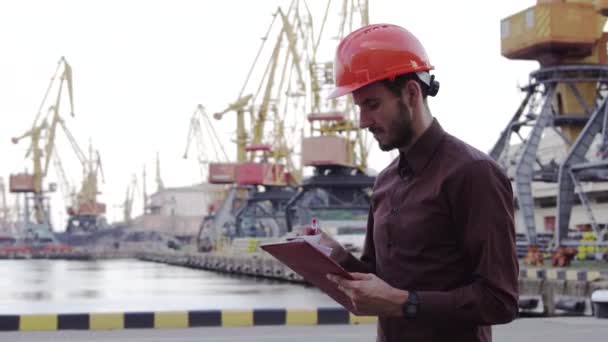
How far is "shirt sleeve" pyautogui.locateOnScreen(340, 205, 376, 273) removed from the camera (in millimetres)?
2838

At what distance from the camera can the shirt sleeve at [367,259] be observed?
284cm

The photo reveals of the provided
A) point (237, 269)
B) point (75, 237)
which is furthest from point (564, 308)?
point (75, 237)

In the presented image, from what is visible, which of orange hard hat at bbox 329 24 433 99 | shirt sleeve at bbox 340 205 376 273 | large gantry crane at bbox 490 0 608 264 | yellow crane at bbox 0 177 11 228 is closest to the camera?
orange hard hat at bbox 329 24 433 99

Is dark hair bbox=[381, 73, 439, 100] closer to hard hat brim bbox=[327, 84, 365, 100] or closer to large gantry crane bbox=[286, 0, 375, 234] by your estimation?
hard hat brim bbox=[327, 84, 365, 100]

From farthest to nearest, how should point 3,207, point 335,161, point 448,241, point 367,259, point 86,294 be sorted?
point 3,207 → point 335,161 → point 86,294 → point 367,259 → point 448,241

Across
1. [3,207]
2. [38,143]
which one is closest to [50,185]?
[38,143]

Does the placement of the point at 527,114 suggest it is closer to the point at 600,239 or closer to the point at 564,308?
the point at 600,239

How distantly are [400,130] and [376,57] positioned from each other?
209 millimetres

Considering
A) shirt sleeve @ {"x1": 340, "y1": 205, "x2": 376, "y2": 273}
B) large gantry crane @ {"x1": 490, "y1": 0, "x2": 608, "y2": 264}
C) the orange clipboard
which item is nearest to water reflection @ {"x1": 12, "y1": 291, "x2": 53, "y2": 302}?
large gantry crane @ {"x1": 490, "y1": 0, "x2": 608, "y2": 264}

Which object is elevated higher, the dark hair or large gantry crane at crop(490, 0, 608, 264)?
large gantry crane at crop(490, 0, 608, 264)

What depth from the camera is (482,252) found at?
2.36 meters

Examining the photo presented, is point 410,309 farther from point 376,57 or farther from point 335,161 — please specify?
point 335,161

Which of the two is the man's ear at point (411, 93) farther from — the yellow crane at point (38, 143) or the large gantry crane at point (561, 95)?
the yellow crane at point (38, 143)

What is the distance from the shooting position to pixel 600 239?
95.6 ft
